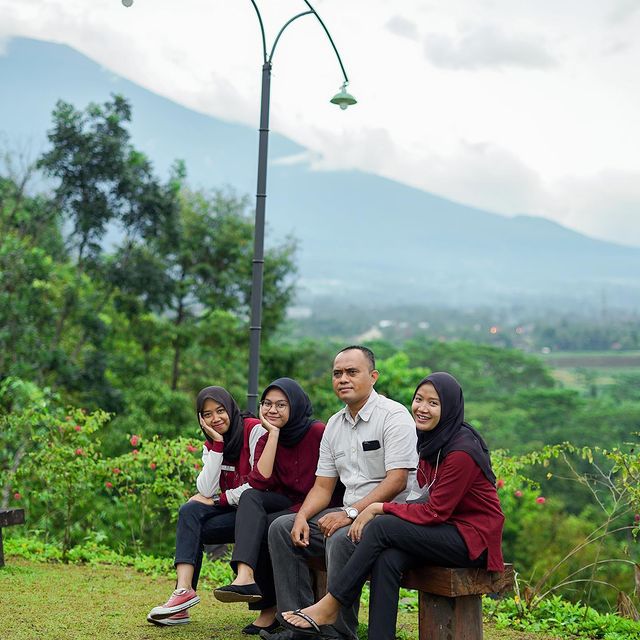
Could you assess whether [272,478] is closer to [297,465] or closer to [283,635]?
[297,465]

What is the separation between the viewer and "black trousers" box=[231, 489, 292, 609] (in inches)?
171

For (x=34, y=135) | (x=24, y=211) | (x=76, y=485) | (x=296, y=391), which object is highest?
(x=34, y=135)

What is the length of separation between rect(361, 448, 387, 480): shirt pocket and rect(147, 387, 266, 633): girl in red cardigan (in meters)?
0.67

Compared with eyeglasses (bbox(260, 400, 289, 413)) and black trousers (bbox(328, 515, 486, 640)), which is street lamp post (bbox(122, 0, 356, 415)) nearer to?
eyeglasses (bbox(260, 400, 289, 413))

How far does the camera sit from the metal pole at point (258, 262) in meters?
7.05

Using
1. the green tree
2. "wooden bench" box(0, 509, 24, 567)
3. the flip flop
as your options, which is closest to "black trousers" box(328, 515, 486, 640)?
the flip flop

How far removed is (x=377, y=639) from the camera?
374cm

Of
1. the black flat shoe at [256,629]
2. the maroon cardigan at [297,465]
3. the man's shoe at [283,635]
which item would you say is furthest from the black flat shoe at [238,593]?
the maroon cardigan at [297,465]

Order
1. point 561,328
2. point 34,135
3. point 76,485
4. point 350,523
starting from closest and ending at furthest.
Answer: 1. point 350,523
2. point 76,485
3. point 34,135
4. point 561,328

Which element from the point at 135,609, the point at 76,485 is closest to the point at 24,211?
the point at 76,485

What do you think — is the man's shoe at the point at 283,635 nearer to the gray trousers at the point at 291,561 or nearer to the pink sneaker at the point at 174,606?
the gray trousers at the point at 291,561

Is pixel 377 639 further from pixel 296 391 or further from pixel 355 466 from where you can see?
pixel 296 391

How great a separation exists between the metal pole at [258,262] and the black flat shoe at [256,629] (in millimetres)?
2619

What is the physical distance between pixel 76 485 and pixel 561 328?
287 feet
